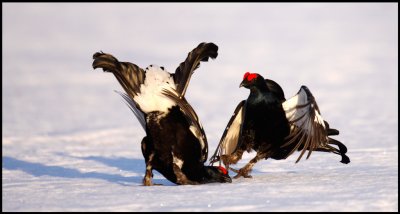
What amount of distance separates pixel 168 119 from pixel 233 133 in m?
0.92

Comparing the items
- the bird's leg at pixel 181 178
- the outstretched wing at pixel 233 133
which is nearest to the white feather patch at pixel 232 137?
the outstretched wing at pixel 233 133

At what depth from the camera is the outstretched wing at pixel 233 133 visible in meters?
7.13

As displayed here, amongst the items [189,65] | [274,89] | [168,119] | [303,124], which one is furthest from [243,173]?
[189,65]

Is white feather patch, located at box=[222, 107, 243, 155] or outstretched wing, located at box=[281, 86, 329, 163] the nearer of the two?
outstretched wing, located at box=[281, 86, 329, 163]

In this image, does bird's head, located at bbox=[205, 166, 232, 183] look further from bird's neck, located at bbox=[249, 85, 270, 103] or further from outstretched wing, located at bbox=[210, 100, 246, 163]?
bird's neck, located at bbox=[249, 85, 270, 103]

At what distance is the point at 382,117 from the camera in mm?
13203

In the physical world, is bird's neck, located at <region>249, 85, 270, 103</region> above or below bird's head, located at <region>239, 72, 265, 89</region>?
below

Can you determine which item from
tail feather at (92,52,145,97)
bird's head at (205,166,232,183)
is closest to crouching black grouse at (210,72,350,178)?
bird's head at (205,166,232,183)

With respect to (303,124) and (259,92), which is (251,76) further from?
(303,124)

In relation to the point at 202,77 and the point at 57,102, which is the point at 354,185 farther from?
the point at 202,77

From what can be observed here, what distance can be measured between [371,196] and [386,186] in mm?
492

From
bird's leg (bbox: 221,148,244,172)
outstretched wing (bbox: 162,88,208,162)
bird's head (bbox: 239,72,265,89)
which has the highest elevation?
bird's head (bbox: 239,72,265,89)

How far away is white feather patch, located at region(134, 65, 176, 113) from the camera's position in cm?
630

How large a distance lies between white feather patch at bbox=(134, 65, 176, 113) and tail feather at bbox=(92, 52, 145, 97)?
1.8 inches
